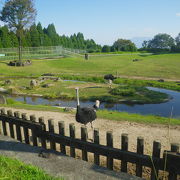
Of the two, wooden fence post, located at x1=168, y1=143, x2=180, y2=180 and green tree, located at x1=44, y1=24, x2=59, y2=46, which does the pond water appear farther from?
green tree, located at x1=44, y1=24, x2=59, y2=46

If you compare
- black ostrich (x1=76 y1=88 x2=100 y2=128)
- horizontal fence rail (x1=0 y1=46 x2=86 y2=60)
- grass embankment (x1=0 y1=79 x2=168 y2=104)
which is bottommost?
grass embankment (x1=0 y1=79 x2=168 y2=104)

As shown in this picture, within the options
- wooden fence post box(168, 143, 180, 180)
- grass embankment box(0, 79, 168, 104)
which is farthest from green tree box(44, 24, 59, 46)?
wooden fence post box(168, 143, 180, 180)

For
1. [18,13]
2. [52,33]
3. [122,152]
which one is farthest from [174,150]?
[52,33]

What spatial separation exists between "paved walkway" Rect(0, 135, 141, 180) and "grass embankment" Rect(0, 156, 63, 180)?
224 millimetres

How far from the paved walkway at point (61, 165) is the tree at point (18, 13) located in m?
41.2

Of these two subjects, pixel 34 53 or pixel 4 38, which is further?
pixel 34 53

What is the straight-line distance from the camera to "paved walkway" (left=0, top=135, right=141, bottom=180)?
163 inches

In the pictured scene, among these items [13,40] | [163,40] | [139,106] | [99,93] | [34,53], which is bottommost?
[139,106]

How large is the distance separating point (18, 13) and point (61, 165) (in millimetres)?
42671

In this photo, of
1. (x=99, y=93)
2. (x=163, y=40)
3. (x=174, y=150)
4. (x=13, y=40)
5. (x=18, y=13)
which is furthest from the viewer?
(x=163, y=40)

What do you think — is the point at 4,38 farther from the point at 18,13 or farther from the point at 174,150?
the point at 174,150

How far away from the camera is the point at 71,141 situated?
4898 mm

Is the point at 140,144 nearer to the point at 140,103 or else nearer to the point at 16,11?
the point at 140,103

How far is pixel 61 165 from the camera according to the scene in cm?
455
